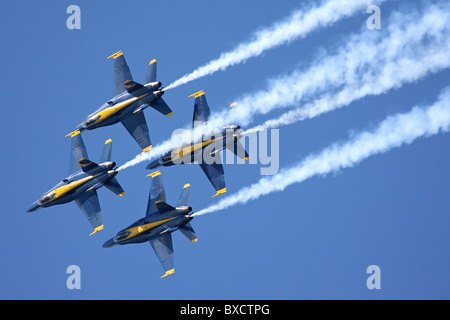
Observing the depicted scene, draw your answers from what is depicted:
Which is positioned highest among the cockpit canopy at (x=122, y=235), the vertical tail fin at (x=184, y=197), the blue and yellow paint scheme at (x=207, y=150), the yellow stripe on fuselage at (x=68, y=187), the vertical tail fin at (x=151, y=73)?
the vertical tail fin at (x=151, y=73)

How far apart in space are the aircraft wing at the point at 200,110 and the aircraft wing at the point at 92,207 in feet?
23.1

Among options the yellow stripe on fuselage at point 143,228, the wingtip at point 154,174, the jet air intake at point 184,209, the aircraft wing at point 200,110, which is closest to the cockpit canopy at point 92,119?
the wingtip at point 154,174

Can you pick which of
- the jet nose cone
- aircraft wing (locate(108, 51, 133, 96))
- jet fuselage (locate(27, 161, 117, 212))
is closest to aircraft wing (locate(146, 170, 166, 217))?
jet fuselage (locate(27, 161, 117, 212))

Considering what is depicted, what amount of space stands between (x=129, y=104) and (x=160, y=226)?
23.6 feet

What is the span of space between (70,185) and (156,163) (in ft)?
16.4

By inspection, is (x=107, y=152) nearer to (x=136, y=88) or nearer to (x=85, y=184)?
(x=85, y=184)

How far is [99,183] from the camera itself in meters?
55.2

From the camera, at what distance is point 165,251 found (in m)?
54.9

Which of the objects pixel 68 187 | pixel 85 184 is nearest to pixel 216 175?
pixel 85 184

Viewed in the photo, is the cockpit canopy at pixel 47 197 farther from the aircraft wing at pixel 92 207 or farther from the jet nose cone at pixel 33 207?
the aircraft wing at pixel 92 207

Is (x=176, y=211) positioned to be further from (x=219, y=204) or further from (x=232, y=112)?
(x=232, y=112)

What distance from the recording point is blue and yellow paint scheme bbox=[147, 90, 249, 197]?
55312 millimetres

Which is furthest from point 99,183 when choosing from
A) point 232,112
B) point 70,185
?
point 232,112

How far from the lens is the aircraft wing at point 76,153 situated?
56062 mm
